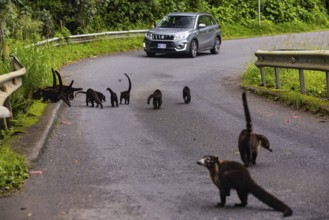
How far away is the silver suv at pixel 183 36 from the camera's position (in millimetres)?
25453

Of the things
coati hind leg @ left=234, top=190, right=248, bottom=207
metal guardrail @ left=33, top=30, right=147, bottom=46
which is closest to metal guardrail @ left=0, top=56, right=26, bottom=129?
coati hind leg @ left=234, top=190, right=248, bottom=207

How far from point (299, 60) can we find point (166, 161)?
620 cm

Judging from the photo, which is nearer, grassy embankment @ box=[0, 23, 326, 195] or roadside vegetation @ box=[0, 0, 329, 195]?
grassy embankment @ box=[0, 23, 326, 195]

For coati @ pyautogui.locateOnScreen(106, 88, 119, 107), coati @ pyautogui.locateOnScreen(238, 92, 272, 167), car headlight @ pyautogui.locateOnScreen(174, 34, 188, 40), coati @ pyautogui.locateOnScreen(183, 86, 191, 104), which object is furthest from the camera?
car headlight @ pyautogui.locateOnScreen(174, 34, 188, 40)

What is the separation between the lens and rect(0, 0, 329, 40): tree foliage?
23.2 m

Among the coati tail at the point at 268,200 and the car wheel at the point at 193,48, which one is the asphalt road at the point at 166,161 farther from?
the car wheel at the point at 193,48

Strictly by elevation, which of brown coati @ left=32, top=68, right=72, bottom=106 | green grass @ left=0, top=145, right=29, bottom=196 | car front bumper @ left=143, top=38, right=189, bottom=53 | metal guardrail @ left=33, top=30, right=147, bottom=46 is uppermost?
green grass @ left=0, top=145, right=29, bottom=196

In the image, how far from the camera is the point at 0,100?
8.08 metres

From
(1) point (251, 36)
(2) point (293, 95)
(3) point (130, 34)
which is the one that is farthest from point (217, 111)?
(1) point (251, 36)

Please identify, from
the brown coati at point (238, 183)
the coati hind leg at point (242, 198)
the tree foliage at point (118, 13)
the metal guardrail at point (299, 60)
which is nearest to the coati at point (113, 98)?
the metal guardrail at point (299, 60)

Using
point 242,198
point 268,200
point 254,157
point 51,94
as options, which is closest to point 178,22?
point 51,94

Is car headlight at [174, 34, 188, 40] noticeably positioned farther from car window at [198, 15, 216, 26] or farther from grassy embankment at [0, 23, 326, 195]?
grassy embankment at [0, 23, 326, 195]

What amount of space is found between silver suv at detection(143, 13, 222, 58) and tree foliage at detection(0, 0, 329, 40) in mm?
4446

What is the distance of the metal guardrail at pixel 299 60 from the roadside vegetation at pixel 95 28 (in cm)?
50
